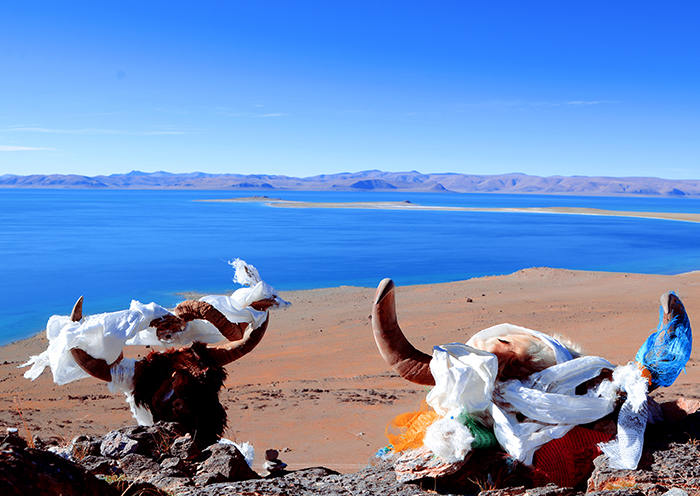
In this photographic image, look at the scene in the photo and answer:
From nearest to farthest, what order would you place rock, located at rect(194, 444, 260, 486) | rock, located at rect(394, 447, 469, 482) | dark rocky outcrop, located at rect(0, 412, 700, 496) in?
dark rocky outcrop, located at rect(0, 412, 700, 496), rock, located at rect(394, 447, 469, 482), rock, located at rect(194, 444, 260, 486)

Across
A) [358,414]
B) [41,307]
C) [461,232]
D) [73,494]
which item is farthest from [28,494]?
[461,232]

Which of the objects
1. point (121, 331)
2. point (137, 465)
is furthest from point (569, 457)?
point (121, 331)

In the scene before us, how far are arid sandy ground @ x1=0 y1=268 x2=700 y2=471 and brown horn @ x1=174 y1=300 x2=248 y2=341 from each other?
203 cm

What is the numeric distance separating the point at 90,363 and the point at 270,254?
3648cm

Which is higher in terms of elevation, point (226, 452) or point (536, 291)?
point (226, 452)

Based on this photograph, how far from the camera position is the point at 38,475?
2471 mm

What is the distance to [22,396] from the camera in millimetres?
10938

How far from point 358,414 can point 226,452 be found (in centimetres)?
474

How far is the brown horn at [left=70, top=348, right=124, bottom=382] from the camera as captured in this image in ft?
15.5

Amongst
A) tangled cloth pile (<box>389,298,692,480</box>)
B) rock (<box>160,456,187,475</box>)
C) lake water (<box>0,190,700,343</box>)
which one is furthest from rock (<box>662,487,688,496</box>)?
lake water (<box>0,190,700,343</box>)

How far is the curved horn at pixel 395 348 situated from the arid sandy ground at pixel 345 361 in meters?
2.88

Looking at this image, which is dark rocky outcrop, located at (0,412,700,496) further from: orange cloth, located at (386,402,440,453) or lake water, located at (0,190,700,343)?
lake water, located at (0,190,700,343)

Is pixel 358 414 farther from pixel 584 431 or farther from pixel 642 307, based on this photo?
pixel 642 307

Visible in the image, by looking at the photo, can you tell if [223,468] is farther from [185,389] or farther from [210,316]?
[210,316]
